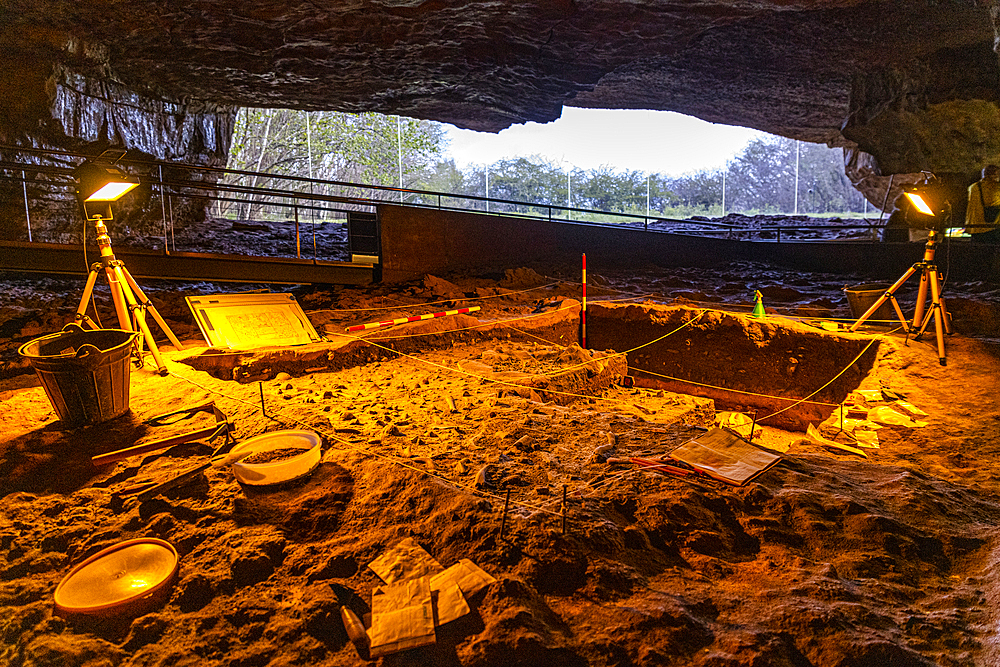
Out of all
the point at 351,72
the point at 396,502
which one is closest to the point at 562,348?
the point at 396,502

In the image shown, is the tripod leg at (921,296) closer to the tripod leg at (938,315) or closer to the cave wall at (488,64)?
the tripod leg at (938,315)

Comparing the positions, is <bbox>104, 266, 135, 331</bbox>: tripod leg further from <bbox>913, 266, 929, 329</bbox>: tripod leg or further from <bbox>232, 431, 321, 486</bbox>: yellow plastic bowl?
<bbox>913, 266, 929, 329</bbox>: tripod leg

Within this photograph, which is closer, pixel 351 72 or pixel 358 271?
pixel 358 271

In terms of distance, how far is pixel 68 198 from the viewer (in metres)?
10.9

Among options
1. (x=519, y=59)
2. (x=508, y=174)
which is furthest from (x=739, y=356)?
(x=508, y=174)

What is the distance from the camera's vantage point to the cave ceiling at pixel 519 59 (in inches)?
344

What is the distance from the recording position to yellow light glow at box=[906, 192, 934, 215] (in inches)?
240

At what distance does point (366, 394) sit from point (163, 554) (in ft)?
8.29

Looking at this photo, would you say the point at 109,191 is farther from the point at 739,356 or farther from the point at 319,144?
the point at 319,144

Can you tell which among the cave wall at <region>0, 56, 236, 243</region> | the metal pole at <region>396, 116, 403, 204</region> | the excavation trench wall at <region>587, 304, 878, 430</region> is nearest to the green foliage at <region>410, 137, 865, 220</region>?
the metal pole at <region>396, 116, 403, 204</region>

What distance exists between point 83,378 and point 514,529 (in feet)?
10.7

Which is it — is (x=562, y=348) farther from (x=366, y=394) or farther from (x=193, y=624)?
(x=193, y=624)

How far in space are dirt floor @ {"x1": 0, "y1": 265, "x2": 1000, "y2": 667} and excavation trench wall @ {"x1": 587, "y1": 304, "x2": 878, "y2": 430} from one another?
175 cm

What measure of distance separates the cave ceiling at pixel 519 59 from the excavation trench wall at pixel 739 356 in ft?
17.2
